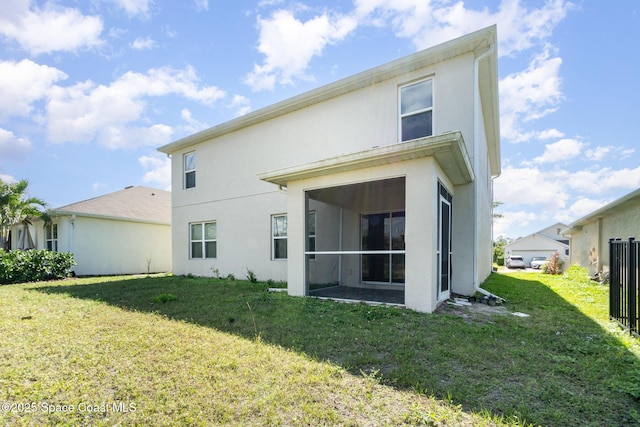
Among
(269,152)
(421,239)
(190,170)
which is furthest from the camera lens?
(190,170)

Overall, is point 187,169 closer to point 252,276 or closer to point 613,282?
point 252,276

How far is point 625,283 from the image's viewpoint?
4.65 meters

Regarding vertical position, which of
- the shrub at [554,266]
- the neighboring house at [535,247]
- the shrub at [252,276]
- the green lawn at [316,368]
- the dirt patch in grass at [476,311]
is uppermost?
the green lawn at [316,368]

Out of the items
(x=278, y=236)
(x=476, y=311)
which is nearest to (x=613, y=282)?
(x=476, y=311)

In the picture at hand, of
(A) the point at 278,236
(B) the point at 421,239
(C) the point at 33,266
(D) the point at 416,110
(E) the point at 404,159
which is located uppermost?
(D) the point at 416,110

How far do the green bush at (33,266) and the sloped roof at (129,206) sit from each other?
2.17 metres

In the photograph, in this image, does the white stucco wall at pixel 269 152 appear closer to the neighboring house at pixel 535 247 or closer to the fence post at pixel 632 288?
the fence post at pixel 632 288

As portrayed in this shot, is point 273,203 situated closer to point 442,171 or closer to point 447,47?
point 442,171

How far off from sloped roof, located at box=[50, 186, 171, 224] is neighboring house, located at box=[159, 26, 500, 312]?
156 inches

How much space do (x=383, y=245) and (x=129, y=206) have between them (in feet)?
46.2

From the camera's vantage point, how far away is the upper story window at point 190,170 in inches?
503

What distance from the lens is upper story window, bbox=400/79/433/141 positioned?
7648mm

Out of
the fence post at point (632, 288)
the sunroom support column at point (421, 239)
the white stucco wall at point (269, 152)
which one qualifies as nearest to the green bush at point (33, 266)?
the white stucco wall at point (269, 152)

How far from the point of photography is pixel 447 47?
23.0 ft
